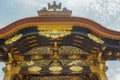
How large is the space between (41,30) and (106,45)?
228 centimetres

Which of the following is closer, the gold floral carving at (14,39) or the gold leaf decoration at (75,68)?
the gold floral carving at (14,39)

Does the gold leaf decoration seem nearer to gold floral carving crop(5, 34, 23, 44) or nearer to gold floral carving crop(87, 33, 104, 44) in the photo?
gold floral carving crop(87, 33, 104, 44)

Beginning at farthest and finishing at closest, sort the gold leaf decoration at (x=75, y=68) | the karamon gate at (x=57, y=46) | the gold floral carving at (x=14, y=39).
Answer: the gold leaf decoration at (x=75, y=68), the gold floral carving at (x=14, y=39), the karamon gate at (x=57, y=46)

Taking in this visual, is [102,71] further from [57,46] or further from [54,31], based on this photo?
[54,31]

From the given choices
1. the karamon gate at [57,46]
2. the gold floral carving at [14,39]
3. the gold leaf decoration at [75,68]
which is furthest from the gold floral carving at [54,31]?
the gold leaf decoration at [75,68]

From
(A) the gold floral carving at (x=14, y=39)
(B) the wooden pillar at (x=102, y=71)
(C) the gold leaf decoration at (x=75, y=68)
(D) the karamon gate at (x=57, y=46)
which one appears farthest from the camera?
(C) the gold leaf decoration at (x=75, y=68)

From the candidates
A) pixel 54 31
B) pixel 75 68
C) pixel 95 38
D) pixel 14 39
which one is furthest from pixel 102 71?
pixel 14 39

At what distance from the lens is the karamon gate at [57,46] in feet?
31.3

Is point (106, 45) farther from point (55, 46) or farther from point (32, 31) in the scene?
point (32, 31)

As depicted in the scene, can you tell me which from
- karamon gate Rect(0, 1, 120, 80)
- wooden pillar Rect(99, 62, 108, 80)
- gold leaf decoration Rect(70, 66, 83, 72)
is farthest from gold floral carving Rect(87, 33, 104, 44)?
gold leaf decoration Rect(70, 66, 83, 72)

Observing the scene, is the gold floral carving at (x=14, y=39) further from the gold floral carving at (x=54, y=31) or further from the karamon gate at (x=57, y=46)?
the gold floral carving at (x=54, y=31)

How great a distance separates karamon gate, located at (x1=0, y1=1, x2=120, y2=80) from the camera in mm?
9555

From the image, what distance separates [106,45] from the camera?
32.6ft

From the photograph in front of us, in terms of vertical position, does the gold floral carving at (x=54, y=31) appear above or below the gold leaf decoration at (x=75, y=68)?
above
